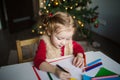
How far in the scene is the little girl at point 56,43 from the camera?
110 centimetres

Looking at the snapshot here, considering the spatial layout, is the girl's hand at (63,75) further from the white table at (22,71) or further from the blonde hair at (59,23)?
the blonde hair at (59,23)

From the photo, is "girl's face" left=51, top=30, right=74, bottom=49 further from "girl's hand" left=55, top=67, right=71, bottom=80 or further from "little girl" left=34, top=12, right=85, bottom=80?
"girl's hand" left=55, top=67, right=71, bottom=80

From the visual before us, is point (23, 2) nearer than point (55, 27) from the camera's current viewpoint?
No

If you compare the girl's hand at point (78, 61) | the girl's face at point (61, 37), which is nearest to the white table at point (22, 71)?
the girl's hand at point (78, 61)

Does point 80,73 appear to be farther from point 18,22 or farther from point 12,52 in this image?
point 18,22

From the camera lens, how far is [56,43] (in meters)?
1.25

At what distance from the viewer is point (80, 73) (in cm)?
107

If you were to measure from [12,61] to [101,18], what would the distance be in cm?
202

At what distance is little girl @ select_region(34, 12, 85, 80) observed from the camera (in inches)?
43.3

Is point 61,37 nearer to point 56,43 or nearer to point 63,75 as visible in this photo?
point 56,43

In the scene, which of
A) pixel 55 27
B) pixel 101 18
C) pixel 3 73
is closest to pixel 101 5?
pixel 101 18

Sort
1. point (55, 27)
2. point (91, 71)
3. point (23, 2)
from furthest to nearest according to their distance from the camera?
1. point (23, 2)
2. point (55, 27)
3. point (91, 71)

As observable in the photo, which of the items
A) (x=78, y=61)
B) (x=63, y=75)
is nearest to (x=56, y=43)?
(x=78, y=61)

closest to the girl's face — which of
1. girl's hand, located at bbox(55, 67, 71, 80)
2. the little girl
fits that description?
the little girl
